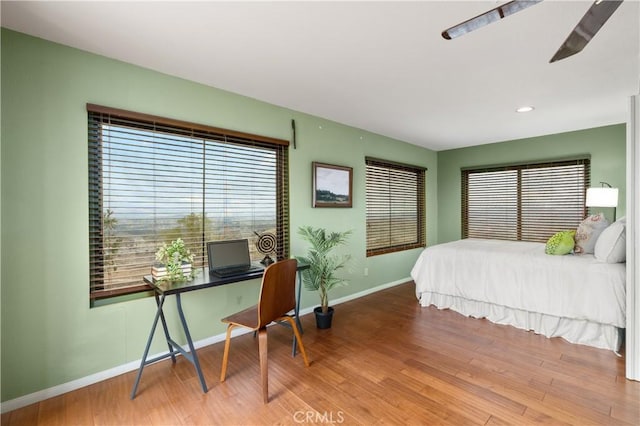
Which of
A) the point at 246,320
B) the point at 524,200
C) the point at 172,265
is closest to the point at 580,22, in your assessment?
the point at 246,320

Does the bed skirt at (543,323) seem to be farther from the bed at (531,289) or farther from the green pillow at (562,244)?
the green pillow at (562,244)

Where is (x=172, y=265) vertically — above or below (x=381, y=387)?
above

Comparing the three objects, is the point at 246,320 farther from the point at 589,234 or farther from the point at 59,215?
the point at 589,234

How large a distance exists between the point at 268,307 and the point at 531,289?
2.72 metres

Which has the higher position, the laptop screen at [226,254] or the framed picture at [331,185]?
the framed picture at [331,185]

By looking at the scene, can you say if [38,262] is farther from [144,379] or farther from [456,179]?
[456,179]

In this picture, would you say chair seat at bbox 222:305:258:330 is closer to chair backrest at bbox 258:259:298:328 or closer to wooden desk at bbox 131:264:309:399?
chair backrest at bbox 258:259:298:328

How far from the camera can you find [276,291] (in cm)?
221

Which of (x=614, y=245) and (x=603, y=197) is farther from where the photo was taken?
(x=603, y=197)

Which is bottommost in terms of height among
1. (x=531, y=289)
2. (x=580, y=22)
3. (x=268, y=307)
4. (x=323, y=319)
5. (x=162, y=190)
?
(x=323, y=319)

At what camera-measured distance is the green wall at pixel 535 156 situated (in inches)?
167

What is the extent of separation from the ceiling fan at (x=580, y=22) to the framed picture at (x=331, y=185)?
2399mm

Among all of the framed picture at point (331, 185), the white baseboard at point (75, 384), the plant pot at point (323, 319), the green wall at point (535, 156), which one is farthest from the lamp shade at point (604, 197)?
the white baseboard at point (75, 384)

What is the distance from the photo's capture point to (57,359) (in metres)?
2.15
